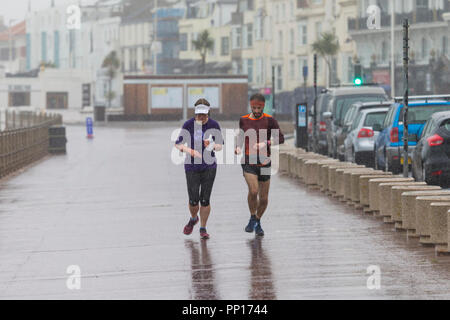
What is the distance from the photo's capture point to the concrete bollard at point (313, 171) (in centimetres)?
2497

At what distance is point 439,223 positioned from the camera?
14.0 meters

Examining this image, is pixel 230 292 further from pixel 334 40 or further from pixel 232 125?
pixel 334 40

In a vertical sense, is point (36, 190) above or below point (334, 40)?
below

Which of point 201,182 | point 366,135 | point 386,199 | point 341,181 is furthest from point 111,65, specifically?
point 201,182

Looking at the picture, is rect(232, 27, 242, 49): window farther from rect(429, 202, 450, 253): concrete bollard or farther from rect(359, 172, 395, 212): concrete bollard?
rect(429, 202, 450, 253): concrete bollard

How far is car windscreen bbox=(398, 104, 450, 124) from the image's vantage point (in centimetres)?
2511

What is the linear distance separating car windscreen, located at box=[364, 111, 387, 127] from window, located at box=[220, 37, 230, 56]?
307 ft

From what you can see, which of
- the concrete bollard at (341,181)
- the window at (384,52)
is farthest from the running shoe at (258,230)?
the window at (384,52)

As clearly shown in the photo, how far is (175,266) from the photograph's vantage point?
43.4 ft

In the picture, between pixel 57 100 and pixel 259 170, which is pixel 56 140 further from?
pixel 57 100

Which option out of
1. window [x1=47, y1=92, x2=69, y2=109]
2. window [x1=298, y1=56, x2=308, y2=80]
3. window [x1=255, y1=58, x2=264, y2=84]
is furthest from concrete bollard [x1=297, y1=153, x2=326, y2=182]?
window [x1=47, y1=92, x2=69, y2=109]

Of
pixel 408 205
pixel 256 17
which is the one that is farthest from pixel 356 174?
pixel 256 17

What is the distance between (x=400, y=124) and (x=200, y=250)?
1117cm
